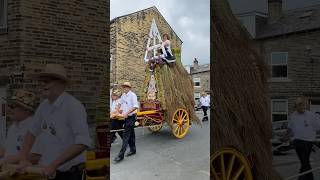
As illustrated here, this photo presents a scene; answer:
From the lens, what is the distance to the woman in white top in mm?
2395

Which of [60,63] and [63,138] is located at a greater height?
[60,63]

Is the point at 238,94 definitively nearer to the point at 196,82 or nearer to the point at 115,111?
the point at 196,82

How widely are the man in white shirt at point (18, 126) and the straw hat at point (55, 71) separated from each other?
10cm

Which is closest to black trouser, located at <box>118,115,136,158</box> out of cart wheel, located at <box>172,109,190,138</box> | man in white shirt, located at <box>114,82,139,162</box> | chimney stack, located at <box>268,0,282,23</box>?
man in white shirt, located at <box>114,82,139,162</box>

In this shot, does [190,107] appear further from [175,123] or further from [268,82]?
[268,82]

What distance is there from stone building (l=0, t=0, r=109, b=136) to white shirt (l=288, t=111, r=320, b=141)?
1714mm

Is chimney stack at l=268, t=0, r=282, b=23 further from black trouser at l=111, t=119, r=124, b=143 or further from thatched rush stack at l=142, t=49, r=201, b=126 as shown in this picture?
black trouser at l=111, t=119, r=124, b=143

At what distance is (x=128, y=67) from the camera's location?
2.50 metres

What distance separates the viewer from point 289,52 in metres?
3.52

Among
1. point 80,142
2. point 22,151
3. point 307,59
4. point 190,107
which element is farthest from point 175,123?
point 307,59

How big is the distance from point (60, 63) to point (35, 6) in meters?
0.26

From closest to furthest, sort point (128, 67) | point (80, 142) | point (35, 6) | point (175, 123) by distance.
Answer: point (35, 6), point (80, 142), point (128, 67), point (175, 123)

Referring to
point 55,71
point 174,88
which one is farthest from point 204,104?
point 55,71

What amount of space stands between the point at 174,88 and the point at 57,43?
765 mm
